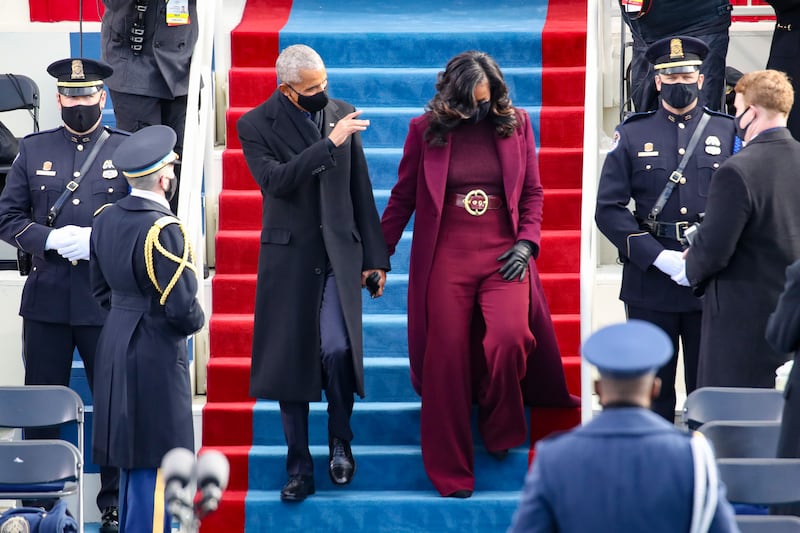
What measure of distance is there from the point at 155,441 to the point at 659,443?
9.01 feet

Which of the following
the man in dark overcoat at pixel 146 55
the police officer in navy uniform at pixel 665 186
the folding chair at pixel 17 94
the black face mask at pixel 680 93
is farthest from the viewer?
the folding chair at pixel 17 94

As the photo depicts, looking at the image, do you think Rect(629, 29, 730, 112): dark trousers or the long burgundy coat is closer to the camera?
the long burgundy coat

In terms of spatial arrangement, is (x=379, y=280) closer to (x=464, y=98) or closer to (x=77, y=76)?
(x=464, y=98)

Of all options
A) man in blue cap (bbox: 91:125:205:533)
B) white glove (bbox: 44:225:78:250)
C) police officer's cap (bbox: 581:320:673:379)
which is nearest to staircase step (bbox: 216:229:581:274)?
white glove (bbox: 44:225:78:250)

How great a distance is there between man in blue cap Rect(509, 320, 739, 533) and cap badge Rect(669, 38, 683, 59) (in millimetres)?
3243

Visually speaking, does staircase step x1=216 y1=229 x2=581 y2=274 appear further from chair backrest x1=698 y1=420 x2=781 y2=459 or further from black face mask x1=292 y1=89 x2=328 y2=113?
chair backrest x1=698 y1=420 x2=781 y2=459

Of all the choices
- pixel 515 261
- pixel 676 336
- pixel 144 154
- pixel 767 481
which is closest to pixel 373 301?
pixel 515 261

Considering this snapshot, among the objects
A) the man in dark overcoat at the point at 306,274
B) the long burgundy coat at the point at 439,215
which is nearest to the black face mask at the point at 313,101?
the man in dark overcoat at the point at 306,274

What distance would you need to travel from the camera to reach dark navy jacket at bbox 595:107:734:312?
6.03m

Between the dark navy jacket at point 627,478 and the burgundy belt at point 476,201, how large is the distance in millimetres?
2855

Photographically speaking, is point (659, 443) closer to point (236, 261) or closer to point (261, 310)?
point (261, 310)

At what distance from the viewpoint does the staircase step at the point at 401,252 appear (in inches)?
275

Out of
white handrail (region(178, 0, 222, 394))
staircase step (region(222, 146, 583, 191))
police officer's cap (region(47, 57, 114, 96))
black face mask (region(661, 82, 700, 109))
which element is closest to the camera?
black face mask (region(661, 82, 700, 109))

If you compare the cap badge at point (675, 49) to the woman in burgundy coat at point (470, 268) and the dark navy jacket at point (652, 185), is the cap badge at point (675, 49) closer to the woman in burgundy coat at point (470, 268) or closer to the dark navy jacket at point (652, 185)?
the dark navy jacket at point (652, 185)
